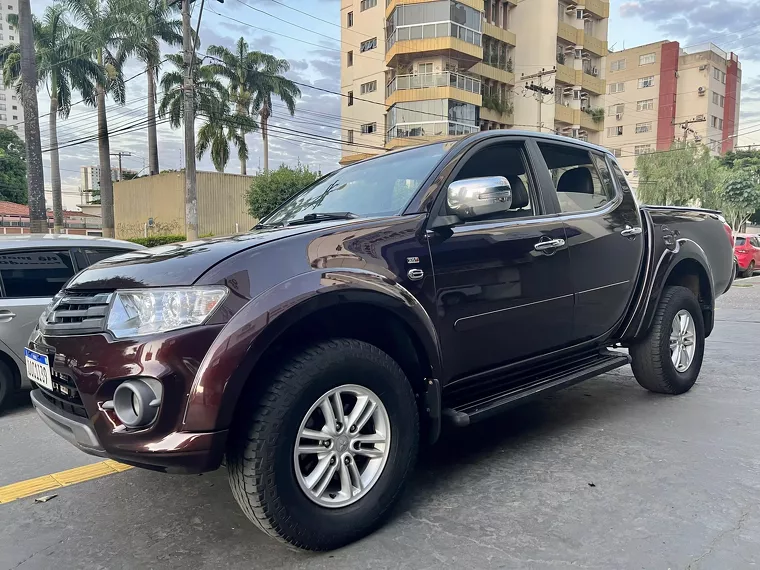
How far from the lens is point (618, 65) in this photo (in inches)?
2625

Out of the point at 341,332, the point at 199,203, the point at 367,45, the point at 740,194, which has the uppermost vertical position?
the point at 367,45

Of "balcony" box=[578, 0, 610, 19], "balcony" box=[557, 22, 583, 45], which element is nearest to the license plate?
"balcony" box=[557, 22, 583, 45]

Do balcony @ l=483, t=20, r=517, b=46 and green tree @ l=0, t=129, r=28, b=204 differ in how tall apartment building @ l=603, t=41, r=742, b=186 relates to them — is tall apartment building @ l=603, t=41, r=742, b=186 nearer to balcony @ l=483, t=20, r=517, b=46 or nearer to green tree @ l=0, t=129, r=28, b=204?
balcony @ l=483, t=20, r=517, b=46

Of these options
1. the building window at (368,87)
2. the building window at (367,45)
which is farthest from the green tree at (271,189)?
the building window at (367,45)

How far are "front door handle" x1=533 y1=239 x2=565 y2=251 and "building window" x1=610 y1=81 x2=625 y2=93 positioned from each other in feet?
234

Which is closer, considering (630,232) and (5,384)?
(630,232)

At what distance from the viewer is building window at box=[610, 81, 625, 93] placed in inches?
2608

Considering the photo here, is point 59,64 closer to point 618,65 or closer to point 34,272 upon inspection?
point 34,272

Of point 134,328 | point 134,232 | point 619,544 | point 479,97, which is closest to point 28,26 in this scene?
point 134,328

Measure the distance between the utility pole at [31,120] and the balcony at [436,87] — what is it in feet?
79.5

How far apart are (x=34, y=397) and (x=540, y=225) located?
273cm

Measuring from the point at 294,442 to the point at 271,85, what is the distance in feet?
127

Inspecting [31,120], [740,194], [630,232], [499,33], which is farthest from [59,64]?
[740,194]

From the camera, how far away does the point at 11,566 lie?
236 centimetres
